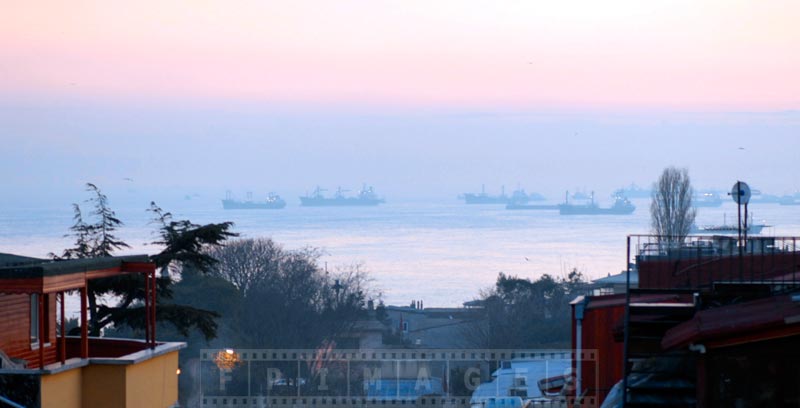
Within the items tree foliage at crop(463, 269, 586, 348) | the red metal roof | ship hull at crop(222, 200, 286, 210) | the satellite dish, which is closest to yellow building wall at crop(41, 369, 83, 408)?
the red metal roof

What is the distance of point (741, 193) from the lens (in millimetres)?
11750

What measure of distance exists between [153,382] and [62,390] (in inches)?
57.3

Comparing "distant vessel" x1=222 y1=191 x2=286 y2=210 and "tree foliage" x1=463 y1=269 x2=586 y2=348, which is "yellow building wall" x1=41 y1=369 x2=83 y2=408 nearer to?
"tree foliage" x1=463 y1=269 x2=586 y2=348

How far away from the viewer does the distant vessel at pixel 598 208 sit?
131250 millimetres

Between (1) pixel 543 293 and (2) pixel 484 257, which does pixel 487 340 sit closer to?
(1) pixel 543 293

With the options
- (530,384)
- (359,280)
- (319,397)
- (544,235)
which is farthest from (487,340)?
(544,235)

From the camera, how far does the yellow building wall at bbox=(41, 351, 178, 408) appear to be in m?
8.27

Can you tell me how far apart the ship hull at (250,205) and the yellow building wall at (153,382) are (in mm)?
121780

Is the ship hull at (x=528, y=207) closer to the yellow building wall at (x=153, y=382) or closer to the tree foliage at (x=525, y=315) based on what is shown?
the tree foliage at (x=525, y=315)

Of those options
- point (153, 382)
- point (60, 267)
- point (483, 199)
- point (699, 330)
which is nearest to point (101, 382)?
point (153, 382)

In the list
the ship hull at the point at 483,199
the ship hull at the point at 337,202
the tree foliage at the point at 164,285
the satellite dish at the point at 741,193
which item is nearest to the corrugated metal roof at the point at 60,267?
the tree foliage at the point at 164,285

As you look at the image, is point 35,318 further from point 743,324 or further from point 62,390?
point 743,324

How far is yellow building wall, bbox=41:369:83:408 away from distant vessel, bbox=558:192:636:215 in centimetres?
12490

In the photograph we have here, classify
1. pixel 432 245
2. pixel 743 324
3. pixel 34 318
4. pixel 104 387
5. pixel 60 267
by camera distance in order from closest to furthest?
pixel 743 324 → pixel 60 267 → pixel 104 387 → pixel 34 318 → pixel 432 245
